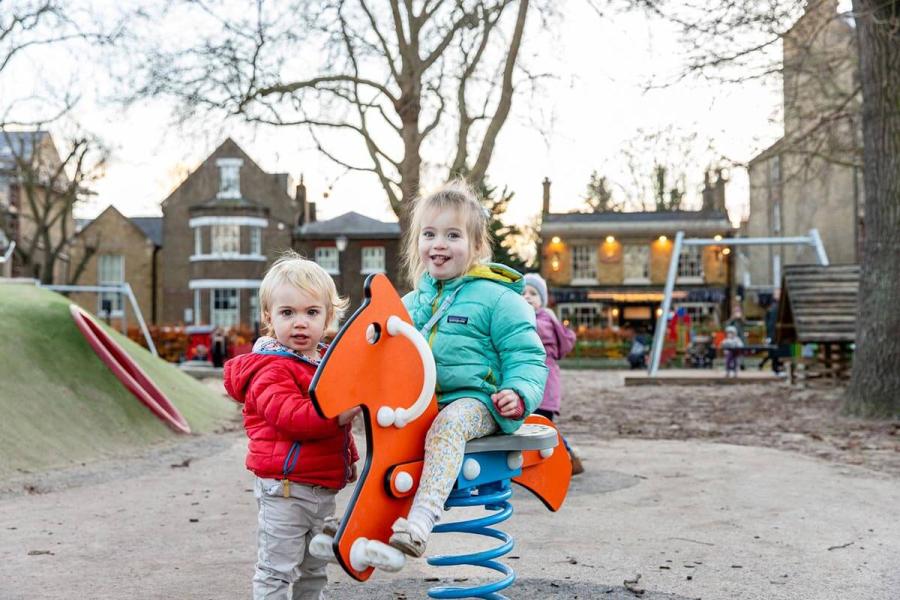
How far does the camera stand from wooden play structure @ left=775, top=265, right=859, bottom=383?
17.7 meters

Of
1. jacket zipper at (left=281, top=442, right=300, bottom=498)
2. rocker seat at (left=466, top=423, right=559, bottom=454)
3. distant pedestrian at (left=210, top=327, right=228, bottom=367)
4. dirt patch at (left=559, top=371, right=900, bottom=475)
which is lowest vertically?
dirt patch at (left=559, top=371, right=900, bottom=475)

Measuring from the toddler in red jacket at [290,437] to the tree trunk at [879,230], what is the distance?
11158 millimetres

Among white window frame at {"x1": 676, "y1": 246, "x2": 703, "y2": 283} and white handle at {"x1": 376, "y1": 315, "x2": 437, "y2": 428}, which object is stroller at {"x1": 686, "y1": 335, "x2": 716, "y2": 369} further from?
white handle at {"x1": 376, "y1": 315, "x2": 437, "y2": 428}

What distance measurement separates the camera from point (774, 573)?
196 inches

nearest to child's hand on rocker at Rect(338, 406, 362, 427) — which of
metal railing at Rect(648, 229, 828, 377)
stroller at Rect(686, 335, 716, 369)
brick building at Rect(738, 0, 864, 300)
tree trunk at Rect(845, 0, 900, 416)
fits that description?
brick building at Rect(738, 0, 864, 300)

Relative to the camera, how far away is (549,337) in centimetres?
820

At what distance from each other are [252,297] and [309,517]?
43.2m

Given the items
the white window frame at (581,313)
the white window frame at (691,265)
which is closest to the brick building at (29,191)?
the white window frame at (581,313)

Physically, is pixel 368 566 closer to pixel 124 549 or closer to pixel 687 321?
pixel 124 549

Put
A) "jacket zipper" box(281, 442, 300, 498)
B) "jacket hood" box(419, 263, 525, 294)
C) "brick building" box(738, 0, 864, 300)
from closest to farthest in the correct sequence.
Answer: "jacket zipper" box(281, 442, 300, 498) < "jacket hood" box(419, 263, 525, 294) < "brick building" box(738, 0, 864, 300)

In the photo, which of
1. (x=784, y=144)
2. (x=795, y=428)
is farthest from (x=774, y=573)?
(x=784, y=144)

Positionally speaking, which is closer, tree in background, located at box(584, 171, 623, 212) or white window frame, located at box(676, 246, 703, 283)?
white window frame, located at box(676, 246, 703, 283)

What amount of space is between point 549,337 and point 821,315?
11.6 metres

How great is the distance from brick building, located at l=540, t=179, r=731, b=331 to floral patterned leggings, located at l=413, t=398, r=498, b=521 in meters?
42.6
